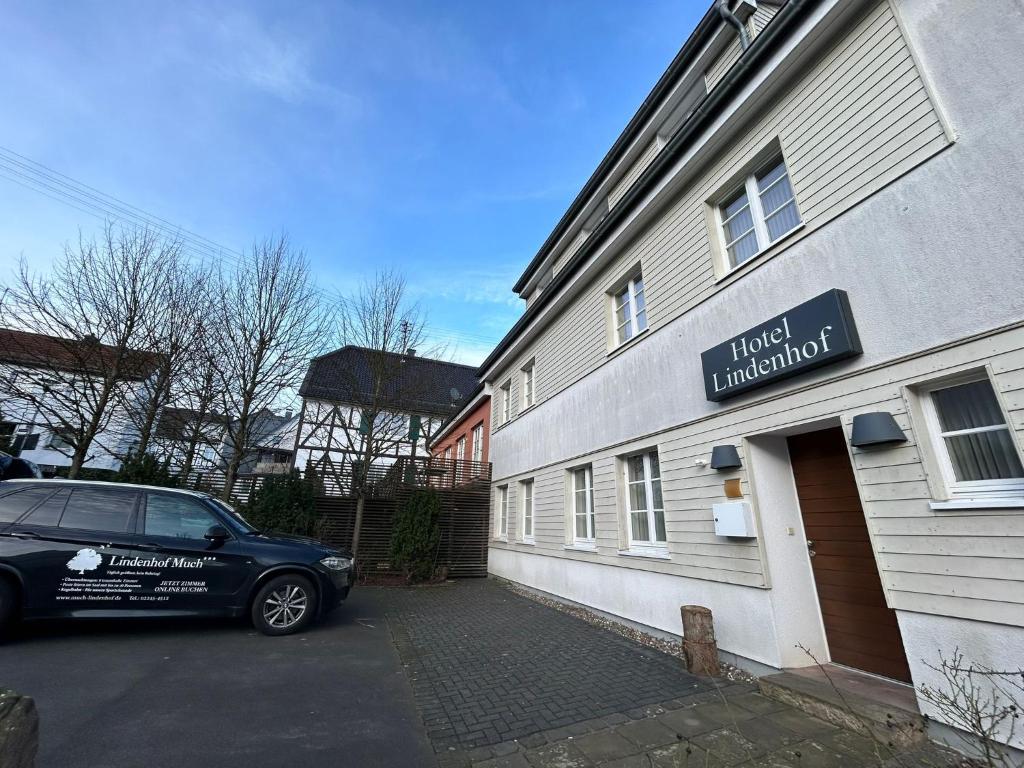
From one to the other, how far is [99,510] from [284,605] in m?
2.51

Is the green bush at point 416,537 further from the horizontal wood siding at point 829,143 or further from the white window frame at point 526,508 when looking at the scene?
the horizontal wood siding at point 829,143

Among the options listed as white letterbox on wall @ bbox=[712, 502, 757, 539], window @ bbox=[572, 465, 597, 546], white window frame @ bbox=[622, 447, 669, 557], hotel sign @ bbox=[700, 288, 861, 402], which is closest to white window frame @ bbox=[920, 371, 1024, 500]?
hotel sign @ bbox=[700, 288, 861, 402]

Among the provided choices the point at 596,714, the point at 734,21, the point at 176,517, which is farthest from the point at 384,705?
the point at 734,21

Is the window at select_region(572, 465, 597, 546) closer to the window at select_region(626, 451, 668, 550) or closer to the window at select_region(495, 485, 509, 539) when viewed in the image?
the window at select_region(626, 451, 668, 550)

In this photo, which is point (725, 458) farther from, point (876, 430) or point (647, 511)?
point (647, 511)

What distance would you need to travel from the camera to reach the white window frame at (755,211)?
4.99m

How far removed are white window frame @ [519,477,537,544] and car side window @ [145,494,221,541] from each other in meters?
6.76

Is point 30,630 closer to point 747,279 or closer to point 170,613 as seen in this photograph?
point 170,613

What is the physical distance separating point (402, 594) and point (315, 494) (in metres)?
3.52

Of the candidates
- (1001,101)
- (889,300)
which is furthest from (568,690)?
(1001,101)

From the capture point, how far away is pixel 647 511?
263 inches

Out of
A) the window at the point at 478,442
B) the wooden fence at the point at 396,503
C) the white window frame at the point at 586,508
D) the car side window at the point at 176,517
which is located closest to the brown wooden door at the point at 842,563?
the white window frame at the point at 586,508

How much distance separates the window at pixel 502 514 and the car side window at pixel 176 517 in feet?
25.2

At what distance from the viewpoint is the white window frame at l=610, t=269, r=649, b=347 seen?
7.36 meters
